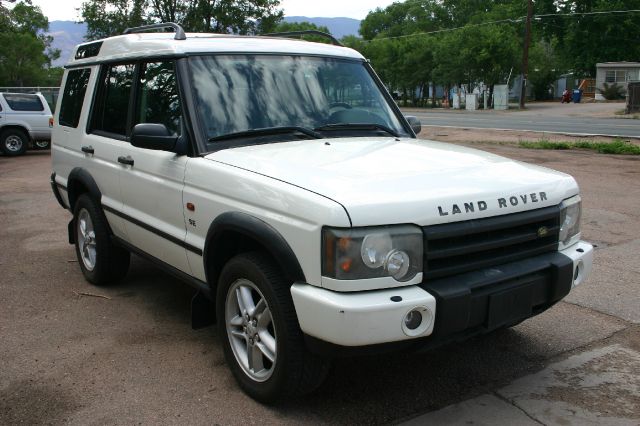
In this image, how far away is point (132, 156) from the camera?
4.47 m

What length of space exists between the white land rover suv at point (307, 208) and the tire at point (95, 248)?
0.61 ft

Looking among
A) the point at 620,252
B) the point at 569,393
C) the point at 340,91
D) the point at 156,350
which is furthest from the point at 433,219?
the point at 620,252

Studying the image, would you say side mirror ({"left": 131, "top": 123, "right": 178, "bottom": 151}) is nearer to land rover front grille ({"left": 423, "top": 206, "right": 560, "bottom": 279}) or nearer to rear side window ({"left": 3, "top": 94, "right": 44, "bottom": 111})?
land rover front grille ({"left": 423, "top": 206, "right": 560, "bottom": 279})

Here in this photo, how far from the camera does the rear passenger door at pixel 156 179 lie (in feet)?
13.1

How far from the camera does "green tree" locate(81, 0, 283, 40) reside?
127 feet

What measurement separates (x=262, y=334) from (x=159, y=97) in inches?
74.9

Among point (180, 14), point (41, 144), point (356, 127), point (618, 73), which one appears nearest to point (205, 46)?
point (356, 127)

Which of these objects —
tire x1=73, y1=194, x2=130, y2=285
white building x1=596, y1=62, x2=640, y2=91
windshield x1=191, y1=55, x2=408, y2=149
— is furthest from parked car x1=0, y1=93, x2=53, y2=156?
white building x1=596, y1=62, x2=640, y2=91

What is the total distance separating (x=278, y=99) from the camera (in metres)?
4.12

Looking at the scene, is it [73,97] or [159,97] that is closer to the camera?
[159,97]

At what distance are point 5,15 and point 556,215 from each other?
67.9 feet

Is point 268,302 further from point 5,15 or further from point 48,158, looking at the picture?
point 5,15

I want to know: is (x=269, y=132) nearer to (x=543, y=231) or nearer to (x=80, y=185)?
(x=543, y=231)

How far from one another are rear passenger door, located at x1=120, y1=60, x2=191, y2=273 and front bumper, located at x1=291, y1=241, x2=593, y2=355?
135cm
